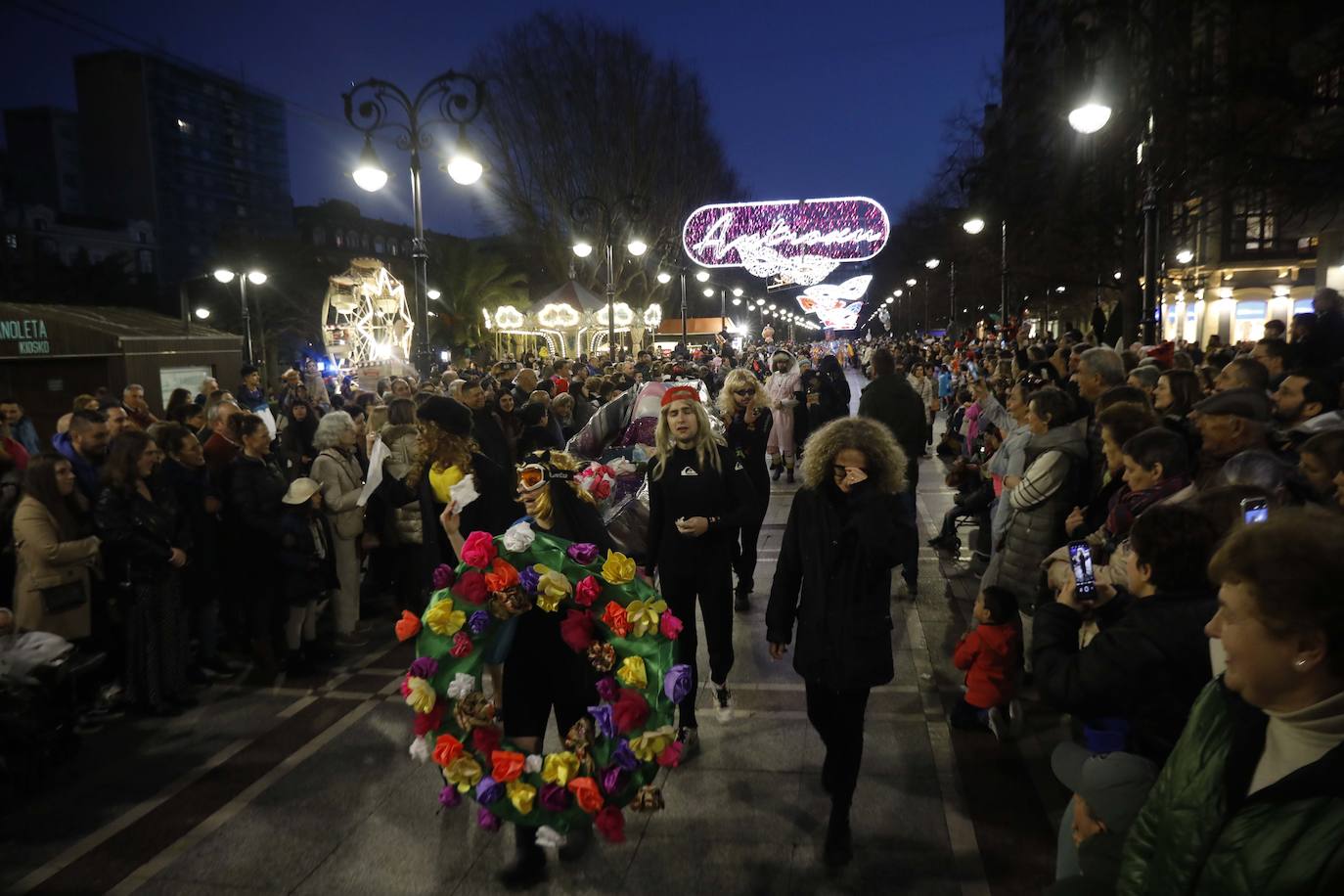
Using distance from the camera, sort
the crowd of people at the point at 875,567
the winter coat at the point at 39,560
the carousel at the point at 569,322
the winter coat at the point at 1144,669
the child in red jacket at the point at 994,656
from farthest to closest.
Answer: the carousel at the point at 569,322
the winter coat at the point at 39,560
the child in red jacket at the point at 994,656
the winter coat at the point at 1144,669
the crowd of people at the point at 875,567

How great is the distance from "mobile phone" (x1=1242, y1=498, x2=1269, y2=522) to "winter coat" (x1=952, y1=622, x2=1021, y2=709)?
2.04 m

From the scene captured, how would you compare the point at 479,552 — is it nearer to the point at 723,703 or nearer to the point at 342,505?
the point at 723,703

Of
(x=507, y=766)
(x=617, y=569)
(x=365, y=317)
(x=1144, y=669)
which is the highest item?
(x=365, y=317)

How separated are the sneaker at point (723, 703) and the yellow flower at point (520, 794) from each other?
1.90 metres

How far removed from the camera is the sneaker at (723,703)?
536cm

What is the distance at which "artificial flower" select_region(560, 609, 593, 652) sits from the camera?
3797 mm

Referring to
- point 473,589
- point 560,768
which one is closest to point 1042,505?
point 560,768

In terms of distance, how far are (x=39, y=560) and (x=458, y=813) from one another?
10.1ft

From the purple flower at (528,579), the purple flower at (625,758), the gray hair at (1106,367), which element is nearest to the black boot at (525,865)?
the purple flower at (625,758)

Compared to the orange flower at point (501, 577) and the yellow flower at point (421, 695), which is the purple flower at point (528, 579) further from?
the yellow flower at point (421, 695)

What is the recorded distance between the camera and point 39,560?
5.29 m

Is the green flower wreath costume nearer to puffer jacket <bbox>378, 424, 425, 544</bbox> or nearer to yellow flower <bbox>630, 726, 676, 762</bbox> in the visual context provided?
yellow flower <bbox>630, 726, 676, 762</bbox>

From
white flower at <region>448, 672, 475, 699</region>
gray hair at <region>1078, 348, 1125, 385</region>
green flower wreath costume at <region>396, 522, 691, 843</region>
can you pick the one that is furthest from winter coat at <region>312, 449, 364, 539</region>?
gray hair at <region>1078, 348, 1125, 385</region>

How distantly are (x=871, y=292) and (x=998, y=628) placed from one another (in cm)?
11627
